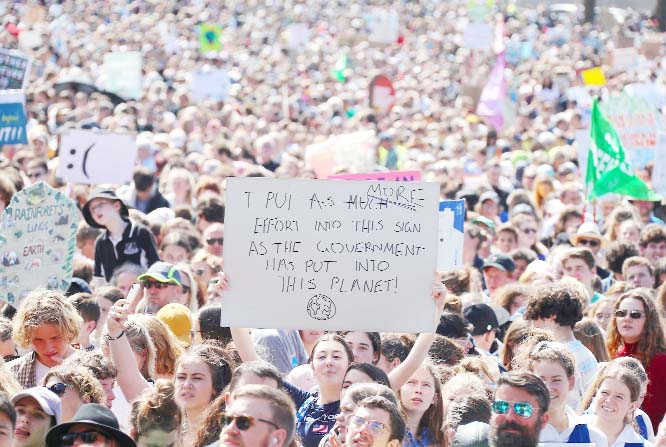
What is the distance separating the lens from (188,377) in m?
5.85

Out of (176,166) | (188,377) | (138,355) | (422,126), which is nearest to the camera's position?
(188,377)

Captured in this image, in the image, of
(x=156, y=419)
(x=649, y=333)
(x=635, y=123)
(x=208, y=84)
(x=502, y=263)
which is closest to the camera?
(x=156, y=419)

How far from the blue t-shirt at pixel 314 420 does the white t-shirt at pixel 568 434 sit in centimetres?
83

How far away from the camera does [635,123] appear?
47.2 ft

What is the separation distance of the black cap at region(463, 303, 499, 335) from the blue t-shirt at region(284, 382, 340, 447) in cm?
194

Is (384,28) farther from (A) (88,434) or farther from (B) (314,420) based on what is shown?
(A) (88,434)

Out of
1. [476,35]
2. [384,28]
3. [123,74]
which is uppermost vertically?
[384,28]

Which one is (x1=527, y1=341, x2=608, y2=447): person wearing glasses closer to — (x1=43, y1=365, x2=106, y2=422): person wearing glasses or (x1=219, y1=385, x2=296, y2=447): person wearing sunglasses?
(x1=219, y1=385, x2=296, y2=447): person wearing sunglasses

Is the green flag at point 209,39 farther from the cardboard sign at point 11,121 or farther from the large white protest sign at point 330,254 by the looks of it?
the large white protest sign at point 330,254

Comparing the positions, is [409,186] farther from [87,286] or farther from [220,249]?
[220,249]

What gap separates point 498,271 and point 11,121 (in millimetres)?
4548

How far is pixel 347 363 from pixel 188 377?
635 mm

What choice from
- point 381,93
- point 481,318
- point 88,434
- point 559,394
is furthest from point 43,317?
point 381,93

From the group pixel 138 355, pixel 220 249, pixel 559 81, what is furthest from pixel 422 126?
pixel 138 355
